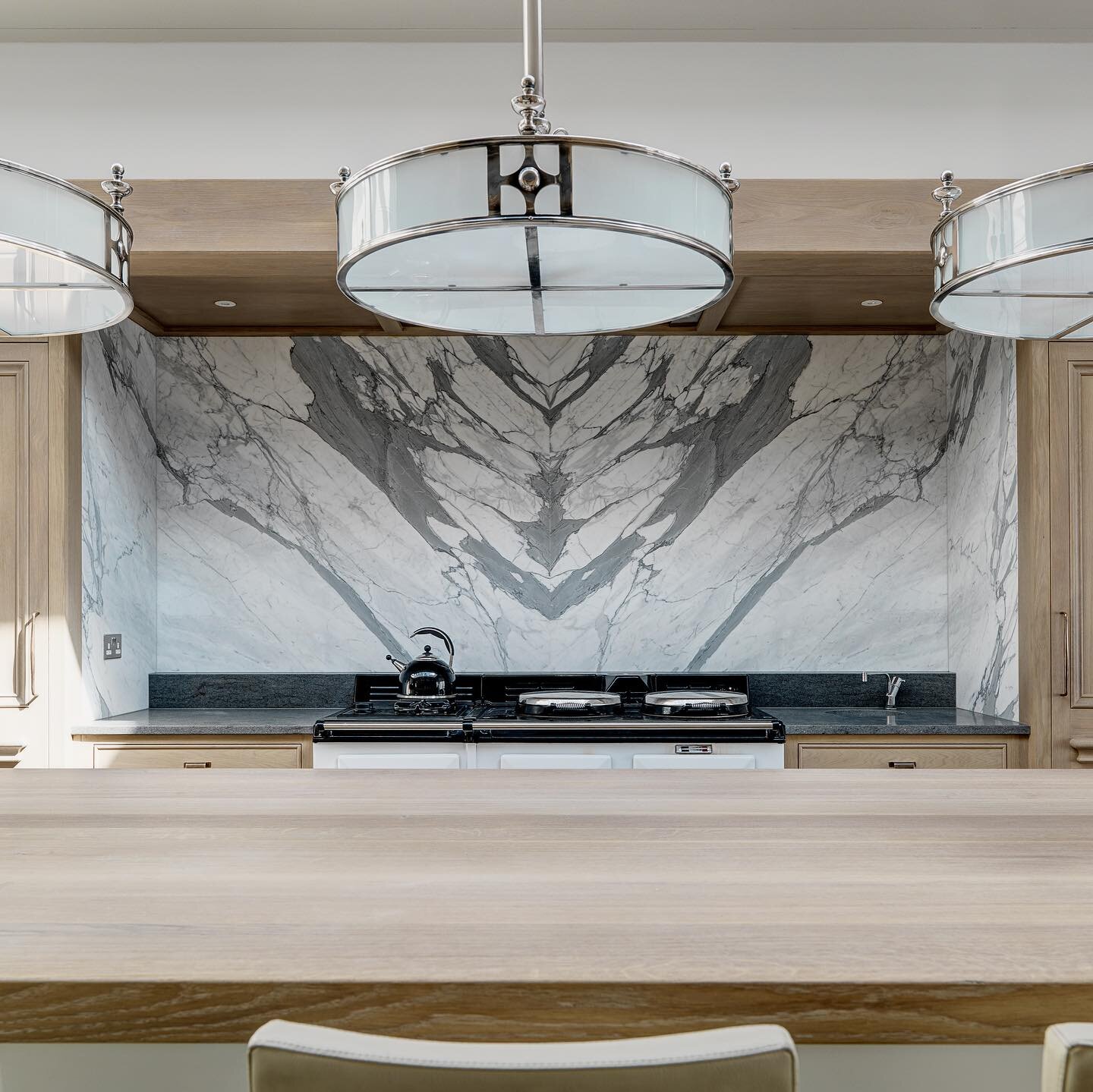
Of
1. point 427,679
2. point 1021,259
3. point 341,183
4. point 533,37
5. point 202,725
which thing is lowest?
point 202,725

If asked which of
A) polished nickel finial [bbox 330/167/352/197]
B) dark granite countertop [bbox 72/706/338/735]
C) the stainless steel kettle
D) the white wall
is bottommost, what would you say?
dark granite countertop [bbox 72/706/338/735]

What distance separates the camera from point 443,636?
3.39 metres

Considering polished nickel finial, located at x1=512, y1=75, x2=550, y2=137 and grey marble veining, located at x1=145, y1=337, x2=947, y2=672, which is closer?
polished nickel finial, located at x1=512, y1=75, x2=550, y2=137

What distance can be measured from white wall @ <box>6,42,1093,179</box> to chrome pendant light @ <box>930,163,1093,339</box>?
4.47ft

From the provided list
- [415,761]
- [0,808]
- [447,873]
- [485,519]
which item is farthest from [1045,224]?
[485,519]

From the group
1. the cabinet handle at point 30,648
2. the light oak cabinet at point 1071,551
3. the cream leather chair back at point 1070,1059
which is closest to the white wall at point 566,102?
the light oak cabinet at point 1071,551

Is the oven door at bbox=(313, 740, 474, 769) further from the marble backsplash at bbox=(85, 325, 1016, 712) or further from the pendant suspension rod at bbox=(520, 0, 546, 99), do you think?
the pendant suspension rod at bbox=(520, 0, 546, 99)

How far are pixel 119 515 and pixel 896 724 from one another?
2.68 metres

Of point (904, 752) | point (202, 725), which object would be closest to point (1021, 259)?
point (904, 752)

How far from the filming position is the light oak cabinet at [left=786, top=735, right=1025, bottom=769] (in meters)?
2.89

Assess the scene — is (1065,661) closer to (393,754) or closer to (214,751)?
(393,754)

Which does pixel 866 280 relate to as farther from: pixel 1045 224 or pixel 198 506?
pixel 198 506

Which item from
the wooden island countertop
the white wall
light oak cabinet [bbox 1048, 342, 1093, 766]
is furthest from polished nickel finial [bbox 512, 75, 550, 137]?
light oak cabinet [bbox 1048, 342, 1093, 766]

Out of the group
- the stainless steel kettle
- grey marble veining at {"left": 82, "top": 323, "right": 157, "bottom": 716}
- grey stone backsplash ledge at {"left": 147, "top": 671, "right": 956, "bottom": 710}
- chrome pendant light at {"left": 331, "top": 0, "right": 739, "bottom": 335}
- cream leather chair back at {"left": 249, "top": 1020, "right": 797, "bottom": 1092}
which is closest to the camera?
cream leather chair back at {"left": 249, "top": 1020, "right": 797, "bottom": 1092}
